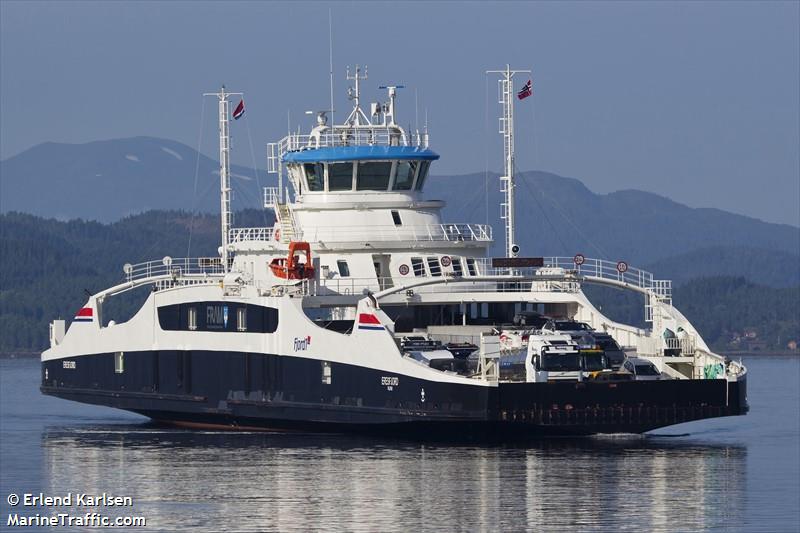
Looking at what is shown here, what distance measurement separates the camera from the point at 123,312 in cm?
18175

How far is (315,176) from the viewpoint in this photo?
229 feet

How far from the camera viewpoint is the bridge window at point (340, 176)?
227 feet

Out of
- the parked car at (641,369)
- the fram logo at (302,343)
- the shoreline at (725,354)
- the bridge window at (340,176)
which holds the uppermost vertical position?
the bridge window at (340,176)

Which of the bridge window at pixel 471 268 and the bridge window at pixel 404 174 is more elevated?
the bridge window at pixel 404 174

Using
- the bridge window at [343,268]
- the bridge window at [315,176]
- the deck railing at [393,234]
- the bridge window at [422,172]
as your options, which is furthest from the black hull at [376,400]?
the bridge window at [422,172]

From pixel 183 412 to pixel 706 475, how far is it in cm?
2036

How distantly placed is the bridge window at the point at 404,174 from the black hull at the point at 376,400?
7963 mm

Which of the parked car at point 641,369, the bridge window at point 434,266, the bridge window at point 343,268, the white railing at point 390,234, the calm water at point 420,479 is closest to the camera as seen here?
the calm water at point 420,479

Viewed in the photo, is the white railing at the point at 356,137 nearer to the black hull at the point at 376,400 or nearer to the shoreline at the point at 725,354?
the black hull at the point at 376,400

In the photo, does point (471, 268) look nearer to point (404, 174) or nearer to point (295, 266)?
point (404, 174)

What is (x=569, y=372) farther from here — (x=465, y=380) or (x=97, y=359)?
(x=97, y=359)

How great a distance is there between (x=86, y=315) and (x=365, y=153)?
1118 centimetres

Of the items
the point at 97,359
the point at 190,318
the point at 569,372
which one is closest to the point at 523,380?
the point at 569,372

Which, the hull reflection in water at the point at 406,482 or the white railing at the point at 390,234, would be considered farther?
the white railing at the point at 390,234
